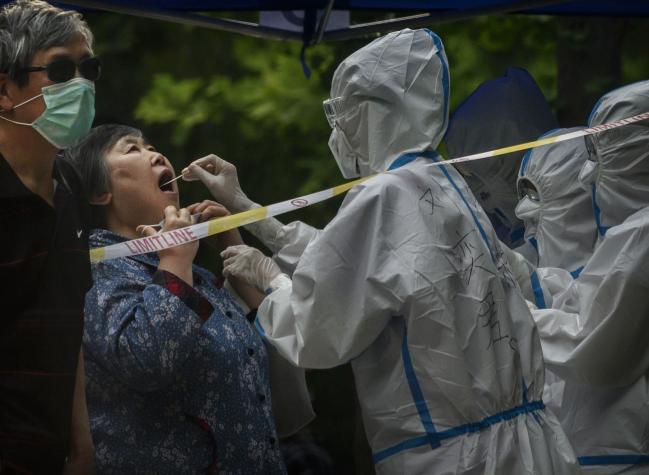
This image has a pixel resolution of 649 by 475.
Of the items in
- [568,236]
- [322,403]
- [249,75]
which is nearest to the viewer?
[568,236]

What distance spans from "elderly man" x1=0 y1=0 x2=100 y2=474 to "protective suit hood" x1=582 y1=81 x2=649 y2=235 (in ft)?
6.51

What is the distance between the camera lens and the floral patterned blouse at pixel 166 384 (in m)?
3.40

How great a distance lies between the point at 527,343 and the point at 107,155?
152 centimetres

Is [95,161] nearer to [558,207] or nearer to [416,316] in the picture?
[416,316]

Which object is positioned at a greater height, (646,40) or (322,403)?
(646,40)

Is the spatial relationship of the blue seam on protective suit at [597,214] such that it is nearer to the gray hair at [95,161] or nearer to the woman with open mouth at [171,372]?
the woman with open mouth at [171,372]

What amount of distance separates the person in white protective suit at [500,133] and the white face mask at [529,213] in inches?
14.8

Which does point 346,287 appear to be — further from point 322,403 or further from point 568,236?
point 322,403

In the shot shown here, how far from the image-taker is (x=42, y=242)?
3045mm

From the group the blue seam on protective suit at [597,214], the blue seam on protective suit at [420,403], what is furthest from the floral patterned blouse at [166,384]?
the blue seam on protective suit at [597,214]

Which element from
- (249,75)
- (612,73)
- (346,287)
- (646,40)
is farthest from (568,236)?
(249,75)

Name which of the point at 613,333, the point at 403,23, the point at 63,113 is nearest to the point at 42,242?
the point at 63,113

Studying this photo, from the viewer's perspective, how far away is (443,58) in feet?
12.5

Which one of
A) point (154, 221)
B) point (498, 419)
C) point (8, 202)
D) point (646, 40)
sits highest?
point (8, 202)
